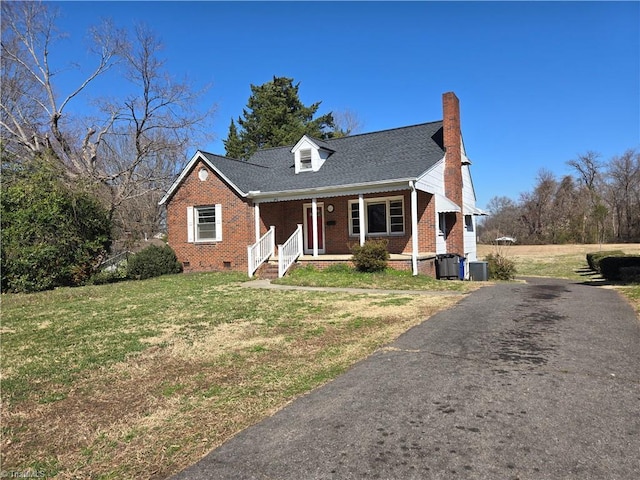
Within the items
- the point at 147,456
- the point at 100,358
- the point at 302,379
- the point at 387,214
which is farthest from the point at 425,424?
the point at 387,214

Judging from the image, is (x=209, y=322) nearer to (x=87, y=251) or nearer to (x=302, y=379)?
(x=302, y=379)

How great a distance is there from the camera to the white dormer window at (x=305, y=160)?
63.9 ft

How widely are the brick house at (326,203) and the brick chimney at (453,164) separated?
42mm

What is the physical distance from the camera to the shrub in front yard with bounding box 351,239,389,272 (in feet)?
47.0

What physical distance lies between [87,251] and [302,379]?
45.1 feet

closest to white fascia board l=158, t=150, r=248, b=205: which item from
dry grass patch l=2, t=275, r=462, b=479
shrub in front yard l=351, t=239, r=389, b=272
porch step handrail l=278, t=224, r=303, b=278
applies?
porch step handrail l=278, t=224, r=303, b=278

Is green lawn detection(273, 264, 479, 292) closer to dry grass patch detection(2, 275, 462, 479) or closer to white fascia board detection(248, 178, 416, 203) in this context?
dry grass patch detection(2, 275, 462, 479)

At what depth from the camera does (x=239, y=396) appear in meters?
4.24

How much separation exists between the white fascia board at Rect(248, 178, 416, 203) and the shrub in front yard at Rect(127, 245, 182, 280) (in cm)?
441

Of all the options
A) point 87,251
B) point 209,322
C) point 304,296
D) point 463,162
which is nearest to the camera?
point 209,322

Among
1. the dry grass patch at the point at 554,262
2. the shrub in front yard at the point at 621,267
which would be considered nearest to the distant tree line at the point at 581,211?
the dry grass patch at the point at 554,262

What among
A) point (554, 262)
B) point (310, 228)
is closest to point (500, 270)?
point (310, 228)

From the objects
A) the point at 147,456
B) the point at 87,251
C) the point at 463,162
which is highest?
the point at 463,162

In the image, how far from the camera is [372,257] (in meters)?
14.3
